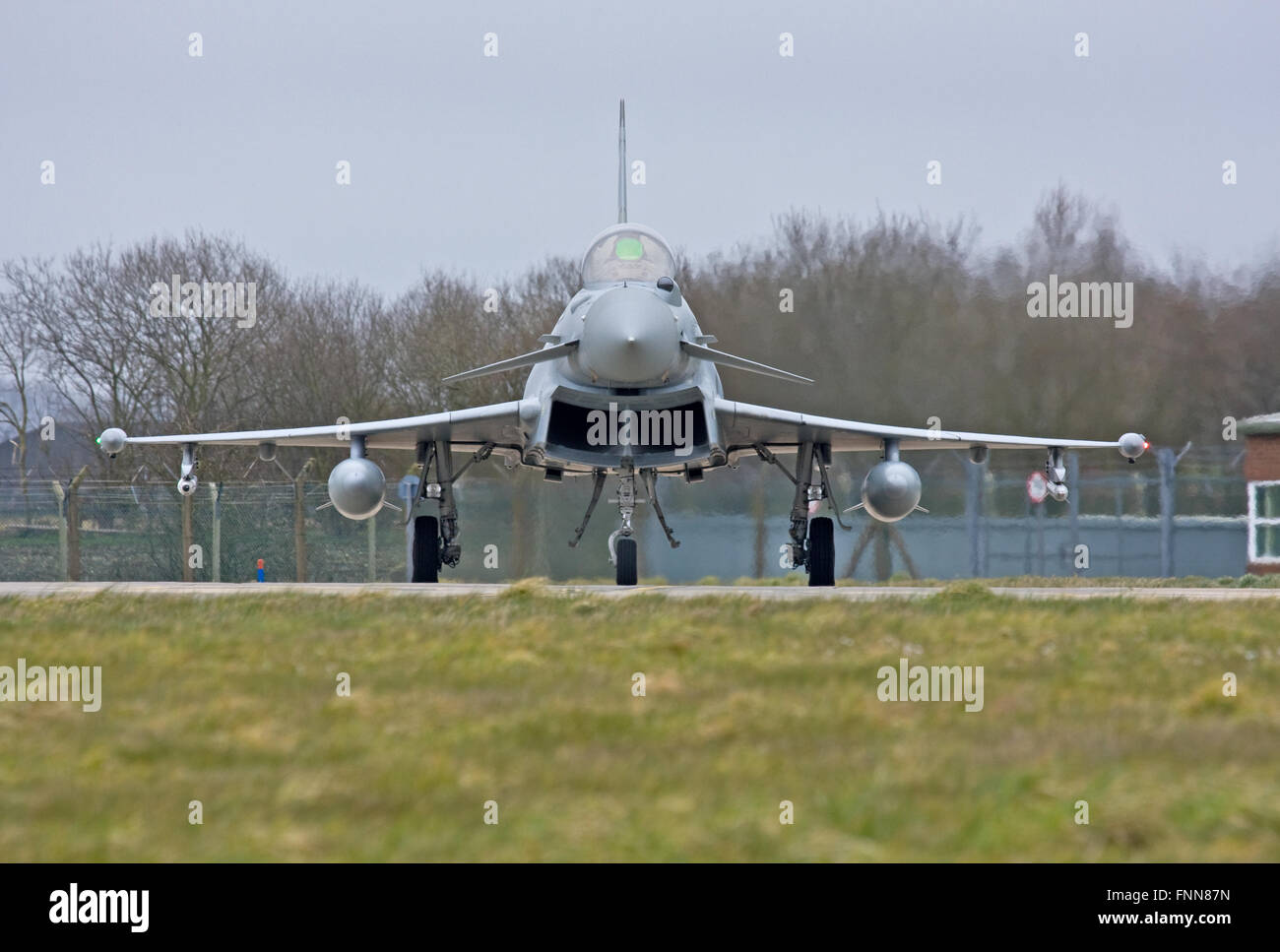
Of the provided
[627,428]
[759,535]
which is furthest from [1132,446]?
[759,535]

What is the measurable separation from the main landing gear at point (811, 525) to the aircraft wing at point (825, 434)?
0.67ft

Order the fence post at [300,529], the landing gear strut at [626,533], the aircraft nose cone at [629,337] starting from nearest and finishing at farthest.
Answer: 1. the aircraft nose cone at [629,337]
2. the landing gear strut at [626,533]
3. the fence post at [300,529]

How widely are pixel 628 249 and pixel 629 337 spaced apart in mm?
2106

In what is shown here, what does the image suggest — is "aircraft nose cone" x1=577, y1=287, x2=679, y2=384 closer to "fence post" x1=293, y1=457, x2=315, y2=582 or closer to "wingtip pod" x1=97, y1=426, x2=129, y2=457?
"wingtip pod" x1=97, y1=426, x2=129, y2=457

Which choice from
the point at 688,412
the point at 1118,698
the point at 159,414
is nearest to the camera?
the point at 1118,698

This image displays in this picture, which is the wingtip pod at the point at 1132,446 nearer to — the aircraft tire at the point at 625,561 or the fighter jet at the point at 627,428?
the fighter jet at the point at 627,428

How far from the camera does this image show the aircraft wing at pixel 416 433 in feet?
56.4

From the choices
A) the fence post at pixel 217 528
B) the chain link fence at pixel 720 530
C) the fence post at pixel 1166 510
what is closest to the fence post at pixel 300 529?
the chain link fence at pixel 720 530

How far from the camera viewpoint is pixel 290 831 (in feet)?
14.1

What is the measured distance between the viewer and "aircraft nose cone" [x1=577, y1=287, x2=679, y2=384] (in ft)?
49.0
